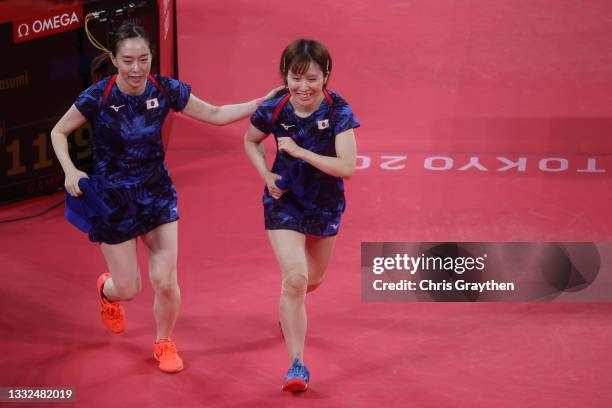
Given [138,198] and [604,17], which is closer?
[138,198]

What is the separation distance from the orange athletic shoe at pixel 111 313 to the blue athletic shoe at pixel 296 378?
3.81 ft

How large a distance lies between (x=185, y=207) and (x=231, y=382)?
2.41m

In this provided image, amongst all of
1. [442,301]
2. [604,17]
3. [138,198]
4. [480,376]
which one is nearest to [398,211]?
[442,301]

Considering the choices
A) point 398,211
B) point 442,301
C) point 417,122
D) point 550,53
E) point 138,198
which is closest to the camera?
point 138,198

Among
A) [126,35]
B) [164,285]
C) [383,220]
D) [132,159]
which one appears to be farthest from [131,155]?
[383,220]

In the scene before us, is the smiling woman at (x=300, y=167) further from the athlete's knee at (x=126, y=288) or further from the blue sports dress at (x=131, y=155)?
the athlete's knee at (x=126, y=288)

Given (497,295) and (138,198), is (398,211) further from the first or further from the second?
(138,198)

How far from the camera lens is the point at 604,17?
438 inches

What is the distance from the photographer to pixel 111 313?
6516 mm

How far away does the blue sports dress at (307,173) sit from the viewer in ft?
18.6

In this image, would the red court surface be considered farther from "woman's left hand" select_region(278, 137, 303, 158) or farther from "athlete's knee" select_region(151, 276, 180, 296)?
"woman's left hand" select_region(278, 137, 303, 158)

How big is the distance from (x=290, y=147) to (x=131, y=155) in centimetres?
83

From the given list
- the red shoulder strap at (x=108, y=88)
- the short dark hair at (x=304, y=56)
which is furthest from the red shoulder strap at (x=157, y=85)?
the short dark hair at (x=304, y=56)

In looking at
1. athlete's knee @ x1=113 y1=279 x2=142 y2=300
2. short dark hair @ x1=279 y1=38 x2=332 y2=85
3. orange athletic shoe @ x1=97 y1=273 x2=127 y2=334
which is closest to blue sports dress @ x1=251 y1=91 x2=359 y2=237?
short dark hair @ x1=279 y1=38 x2=332 y2=85
